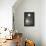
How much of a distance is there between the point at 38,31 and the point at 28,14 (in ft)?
3.24

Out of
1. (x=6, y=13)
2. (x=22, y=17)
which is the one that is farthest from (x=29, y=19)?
(x=6, y=13)

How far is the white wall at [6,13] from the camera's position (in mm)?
4125

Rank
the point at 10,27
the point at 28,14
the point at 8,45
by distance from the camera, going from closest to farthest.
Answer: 1. the point at 8,45
2. the point at 10,27
3. the point at 28,14

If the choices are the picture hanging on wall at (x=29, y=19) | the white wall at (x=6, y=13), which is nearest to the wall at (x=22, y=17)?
the picture hanging on wall at (x=29, y=19)

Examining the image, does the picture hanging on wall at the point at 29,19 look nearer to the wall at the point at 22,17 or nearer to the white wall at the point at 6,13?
the wall at the point at 22,17

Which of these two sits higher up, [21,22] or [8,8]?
[8,8]

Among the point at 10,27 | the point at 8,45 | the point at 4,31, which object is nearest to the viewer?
the point at 8,45

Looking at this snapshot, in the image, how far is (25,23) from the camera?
5.60m

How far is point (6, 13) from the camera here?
417 centimetres

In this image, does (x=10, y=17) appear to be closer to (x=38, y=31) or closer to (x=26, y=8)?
(x=26, y=8)

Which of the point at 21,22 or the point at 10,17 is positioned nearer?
the point at 10,17

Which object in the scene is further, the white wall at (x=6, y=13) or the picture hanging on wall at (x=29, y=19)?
the picture hanging on wall at (x=29, y=19)

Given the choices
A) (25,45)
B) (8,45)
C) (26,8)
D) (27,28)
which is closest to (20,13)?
(26,8)

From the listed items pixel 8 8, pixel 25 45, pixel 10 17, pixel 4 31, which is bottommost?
pixel 25 45
